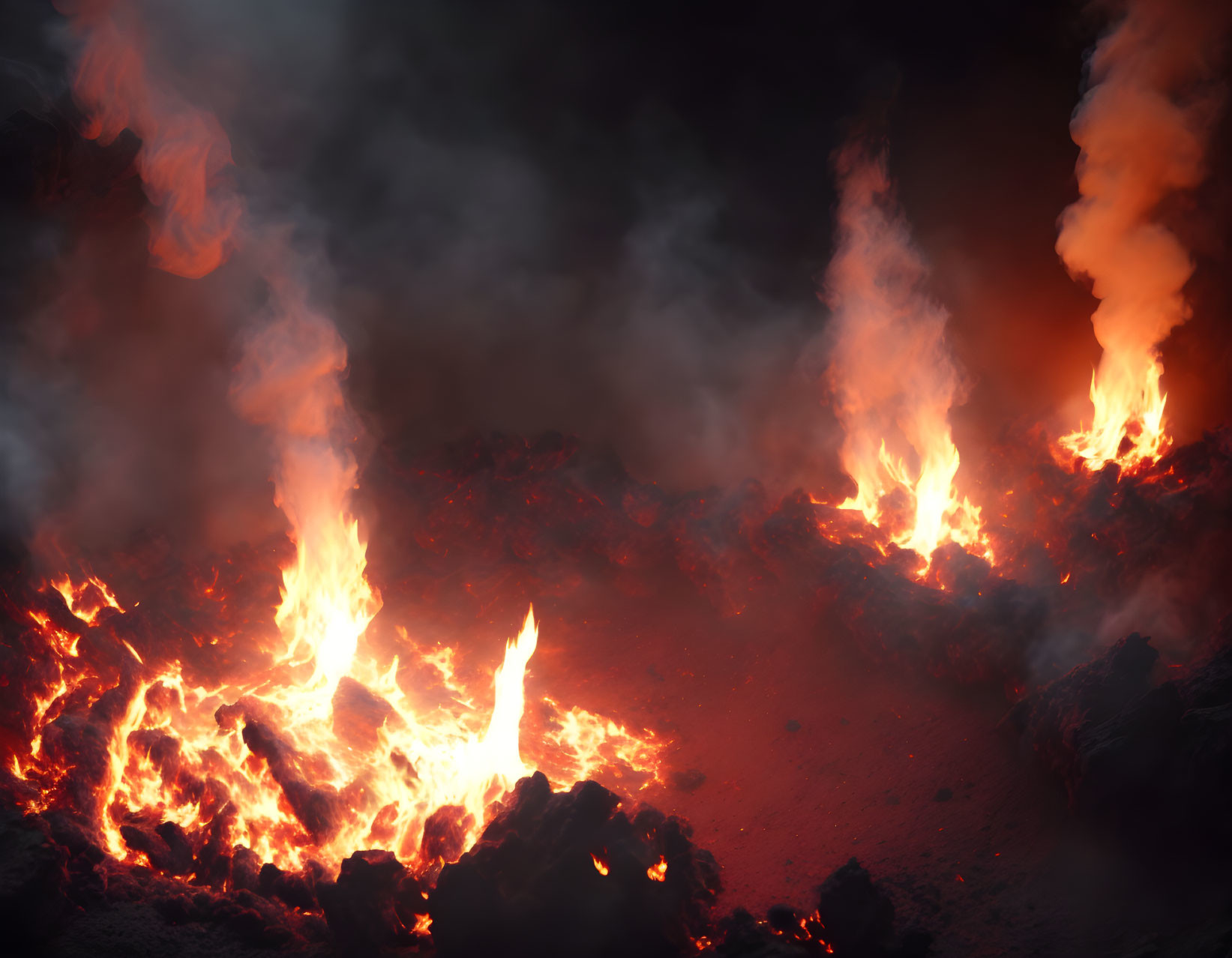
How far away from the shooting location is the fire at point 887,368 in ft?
46.8

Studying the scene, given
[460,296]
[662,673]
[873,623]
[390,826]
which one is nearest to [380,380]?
[460,296]

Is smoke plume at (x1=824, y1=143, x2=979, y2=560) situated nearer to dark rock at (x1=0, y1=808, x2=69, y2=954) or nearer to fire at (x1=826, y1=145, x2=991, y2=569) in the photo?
fire at (x1=826, y1=145, x2=991, y2=569)

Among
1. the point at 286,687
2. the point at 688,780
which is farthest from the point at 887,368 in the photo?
the point at 286,687

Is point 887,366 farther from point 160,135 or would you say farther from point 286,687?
point 160,135

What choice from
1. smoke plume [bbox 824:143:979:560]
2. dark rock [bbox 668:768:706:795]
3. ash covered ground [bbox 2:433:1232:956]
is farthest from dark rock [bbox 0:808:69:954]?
smoke plume [bbox 824:143:979:560]

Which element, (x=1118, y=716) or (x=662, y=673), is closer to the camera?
(x=1118, y=716)

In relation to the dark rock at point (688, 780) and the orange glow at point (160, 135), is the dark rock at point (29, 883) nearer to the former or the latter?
the dark rock at point (688, 780)

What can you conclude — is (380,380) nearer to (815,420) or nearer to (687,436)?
(687,436)

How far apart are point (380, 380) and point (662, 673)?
7904 mm

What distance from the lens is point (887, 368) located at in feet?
49.7

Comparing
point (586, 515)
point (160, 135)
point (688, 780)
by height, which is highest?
point (160, 135)

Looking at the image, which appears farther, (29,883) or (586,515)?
(586,515)

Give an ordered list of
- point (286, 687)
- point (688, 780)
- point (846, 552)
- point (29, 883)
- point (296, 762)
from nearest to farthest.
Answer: point (29, 883) → point (296, 762) → point (688, 780) → point (286, 687) → point (846, 552)

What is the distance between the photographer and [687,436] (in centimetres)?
1568
